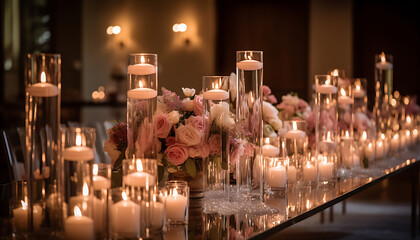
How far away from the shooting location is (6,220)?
5.10 feet

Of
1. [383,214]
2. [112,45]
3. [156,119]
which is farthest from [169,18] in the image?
[156,119]

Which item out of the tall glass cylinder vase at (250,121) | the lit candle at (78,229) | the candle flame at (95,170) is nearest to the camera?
the lit candle at (78,229)

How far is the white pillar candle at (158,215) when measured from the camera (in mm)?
1405

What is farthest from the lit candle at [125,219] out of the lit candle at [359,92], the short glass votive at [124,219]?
the lit candle at [359,92]

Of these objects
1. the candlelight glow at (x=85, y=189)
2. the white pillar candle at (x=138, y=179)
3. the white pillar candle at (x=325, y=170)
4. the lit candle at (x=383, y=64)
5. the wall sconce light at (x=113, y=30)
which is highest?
the wall sconce light at (x=113, y=30)

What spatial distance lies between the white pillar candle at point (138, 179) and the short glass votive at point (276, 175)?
681mm

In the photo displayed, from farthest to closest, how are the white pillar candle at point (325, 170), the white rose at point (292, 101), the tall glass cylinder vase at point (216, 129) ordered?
the white rose at point (292, 101)
the white pillar candle at point (325, 170)
the tall glass cylinder vase at point (216, 129)

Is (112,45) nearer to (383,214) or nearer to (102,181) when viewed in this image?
(383,214)

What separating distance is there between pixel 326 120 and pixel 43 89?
1620 mm

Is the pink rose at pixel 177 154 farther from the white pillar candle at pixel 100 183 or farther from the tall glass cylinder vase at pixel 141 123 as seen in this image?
the white pillar candle at pixel 100 183

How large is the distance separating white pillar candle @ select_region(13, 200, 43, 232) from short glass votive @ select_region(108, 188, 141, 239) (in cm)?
17

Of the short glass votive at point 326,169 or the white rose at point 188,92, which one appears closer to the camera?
the white rose at point 188,92

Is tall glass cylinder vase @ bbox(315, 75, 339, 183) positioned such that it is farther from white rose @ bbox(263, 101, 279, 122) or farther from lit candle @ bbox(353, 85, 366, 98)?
lit candle @ bbox(353, 85, 366, 98)

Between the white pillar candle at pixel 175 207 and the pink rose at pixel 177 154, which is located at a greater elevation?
the pink rose at pixel 177 154
